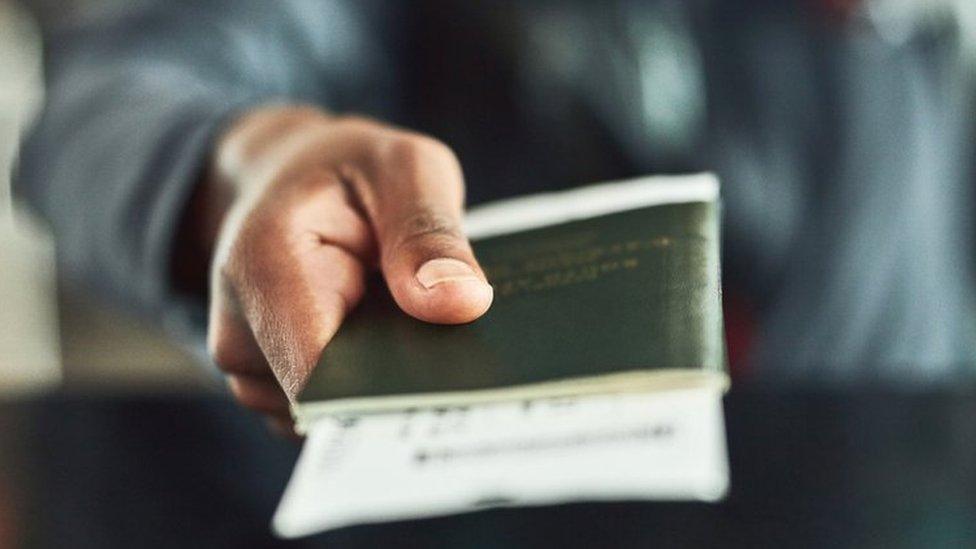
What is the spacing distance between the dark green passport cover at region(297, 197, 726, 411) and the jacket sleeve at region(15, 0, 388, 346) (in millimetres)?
214

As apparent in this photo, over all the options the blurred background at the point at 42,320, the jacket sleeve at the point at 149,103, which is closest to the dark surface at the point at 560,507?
the jacket sleeve at the point at 149,103

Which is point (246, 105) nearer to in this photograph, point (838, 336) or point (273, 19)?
point (273, 19)

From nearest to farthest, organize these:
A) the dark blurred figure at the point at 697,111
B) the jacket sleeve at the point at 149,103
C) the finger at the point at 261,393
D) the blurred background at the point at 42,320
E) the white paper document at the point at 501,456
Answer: the white paper document at the point at 501,456, the finger at the point at 261,393, the jacket sleeve at the point at 149,103, the dark blurred figure at the point at 697,111, the blurred background at the point at 42,320

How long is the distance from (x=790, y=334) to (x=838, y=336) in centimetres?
3

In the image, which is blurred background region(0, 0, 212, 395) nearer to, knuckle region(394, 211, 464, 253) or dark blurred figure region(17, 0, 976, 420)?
dark blurred figure region(17, 0, 976, 420)

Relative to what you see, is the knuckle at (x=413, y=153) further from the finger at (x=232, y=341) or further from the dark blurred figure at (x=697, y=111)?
the dark blurred figure at (x=697, y=111)

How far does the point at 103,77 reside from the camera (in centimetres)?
62

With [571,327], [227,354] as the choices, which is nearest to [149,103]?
[227,354]

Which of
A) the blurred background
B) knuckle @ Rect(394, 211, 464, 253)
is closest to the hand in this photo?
knuckle @ Rect(394, 211, 464, 253)

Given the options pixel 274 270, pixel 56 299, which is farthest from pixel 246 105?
pixel 56 299

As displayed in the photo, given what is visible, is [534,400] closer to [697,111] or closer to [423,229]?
[423,229]

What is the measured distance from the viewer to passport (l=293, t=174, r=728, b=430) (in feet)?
0.75

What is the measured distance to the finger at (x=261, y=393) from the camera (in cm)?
33

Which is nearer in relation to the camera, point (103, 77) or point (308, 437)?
point (308, 437)
